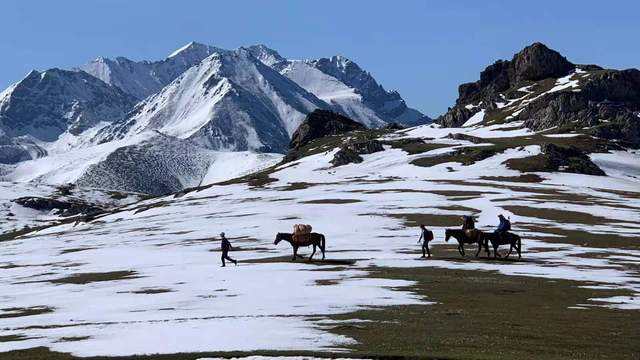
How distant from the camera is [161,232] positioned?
106562 millimetres

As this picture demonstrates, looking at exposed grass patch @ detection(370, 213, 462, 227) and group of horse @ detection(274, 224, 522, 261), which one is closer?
group of horse @ detection(274, 224, 522, 261)

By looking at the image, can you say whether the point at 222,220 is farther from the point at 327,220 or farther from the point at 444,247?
the point at 444,247

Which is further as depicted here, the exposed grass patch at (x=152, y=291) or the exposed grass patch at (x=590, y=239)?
the exposed grass patch at (x=590, y=239)

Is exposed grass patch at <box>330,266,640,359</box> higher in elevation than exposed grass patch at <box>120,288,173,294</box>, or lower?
lower

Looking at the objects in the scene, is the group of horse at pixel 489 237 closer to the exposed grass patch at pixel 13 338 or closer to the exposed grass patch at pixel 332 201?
the exposed grass patch at pixel 13 338

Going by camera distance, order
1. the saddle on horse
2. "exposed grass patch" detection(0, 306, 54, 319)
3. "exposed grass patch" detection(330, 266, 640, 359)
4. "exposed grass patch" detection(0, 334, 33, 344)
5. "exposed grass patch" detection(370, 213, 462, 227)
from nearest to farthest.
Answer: "exposed grass patch" detection(330, 266, 640, 359), "exposed grass patch" detection(0, 334, 33, 344), "exposed grass patch" detection(0, 306, 54, 319), the saddle on horse, "exposed grass patch" detection(370, 213, 462, 227)

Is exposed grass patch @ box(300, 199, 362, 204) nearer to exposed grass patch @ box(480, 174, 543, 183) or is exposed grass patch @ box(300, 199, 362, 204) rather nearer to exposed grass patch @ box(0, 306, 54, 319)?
exposed grass patch @ box(480, 174, 543, 183)

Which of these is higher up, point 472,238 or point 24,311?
point 472,238

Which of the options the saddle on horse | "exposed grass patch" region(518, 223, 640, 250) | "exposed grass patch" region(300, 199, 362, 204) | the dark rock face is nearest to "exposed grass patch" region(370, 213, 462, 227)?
"exposed grass patch" region(518, 223, 640, 250)

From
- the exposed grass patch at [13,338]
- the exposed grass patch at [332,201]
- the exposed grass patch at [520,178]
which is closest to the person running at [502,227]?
the exposed grass patch at [13,338]

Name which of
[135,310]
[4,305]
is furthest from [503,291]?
[4,305]

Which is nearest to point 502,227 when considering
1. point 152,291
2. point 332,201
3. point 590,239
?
point 590,239

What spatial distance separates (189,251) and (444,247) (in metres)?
24.7

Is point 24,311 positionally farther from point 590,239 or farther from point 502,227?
point 590,239
